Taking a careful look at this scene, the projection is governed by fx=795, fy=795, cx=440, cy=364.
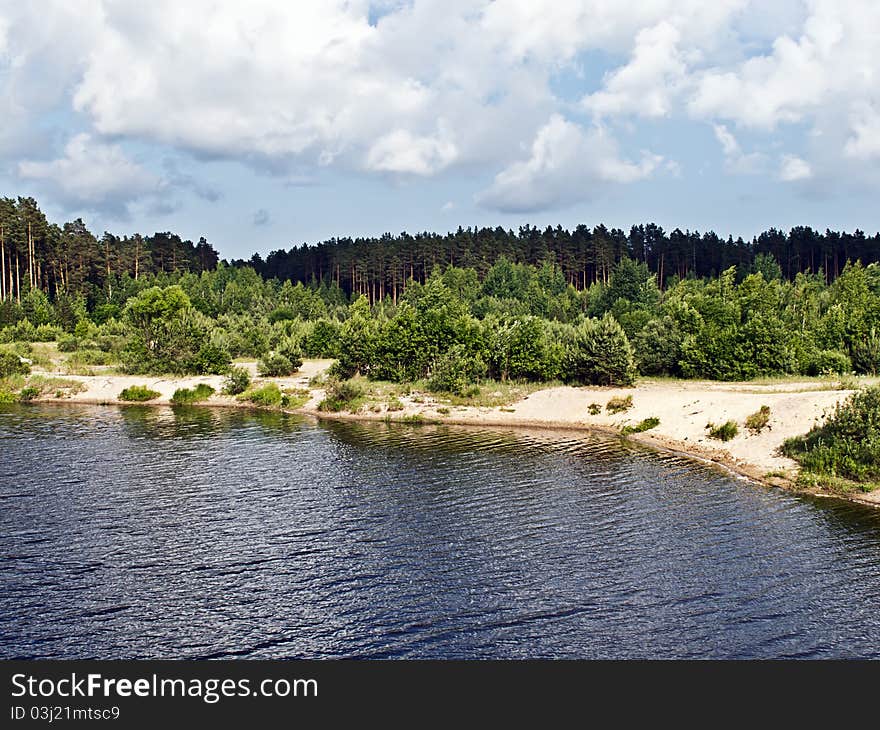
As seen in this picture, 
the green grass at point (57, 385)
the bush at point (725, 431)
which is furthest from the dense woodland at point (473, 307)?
the bush at point (725, 431)

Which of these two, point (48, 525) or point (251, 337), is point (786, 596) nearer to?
point (48, 525)

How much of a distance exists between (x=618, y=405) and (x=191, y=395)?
140ft

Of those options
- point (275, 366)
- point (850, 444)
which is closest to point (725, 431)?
point (850, 444)

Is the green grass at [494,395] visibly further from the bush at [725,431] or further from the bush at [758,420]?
the bush at [758,420]

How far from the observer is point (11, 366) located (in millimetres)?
87062

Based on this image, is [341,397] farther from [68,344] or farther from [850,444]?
[68,344]

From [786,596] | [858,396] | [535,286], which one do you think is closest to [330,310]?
[535,286]

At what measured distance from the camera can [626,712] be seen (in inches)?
755

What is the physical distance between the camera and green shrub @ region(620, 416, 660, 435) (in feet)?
198

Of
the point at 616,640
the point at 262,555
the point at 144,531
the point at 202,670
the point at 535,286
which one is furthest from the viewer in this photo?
the point at 535,286

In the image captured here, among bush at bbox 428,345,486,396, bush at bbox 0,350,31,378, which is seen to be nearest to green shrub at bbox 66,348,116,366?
bush at bbox 0,350,31,378

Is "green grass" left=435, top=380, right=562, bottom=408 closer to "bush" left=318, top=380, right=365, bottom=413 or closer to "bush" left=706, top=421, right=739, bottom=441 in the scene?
"bush" left=318, top=380, right=365, bottom=413

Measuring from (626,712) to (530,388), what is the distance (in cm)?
5494

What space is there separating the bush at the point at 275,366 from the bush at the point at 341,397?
1479cm
